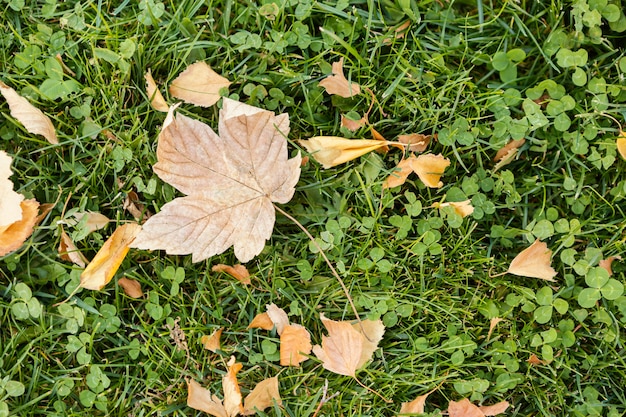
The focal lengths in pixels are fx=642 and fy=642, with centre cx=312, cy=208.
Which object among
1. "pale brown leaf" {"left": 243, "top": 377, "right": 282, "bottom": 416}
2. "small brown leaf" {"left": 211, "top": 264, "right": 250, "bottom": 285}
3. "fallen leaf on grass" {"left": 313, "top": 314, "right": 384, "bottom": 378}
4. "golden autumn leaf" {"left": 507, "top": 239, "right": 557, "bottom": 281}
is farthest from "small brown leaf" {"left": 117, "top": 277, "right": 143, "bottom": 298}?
"golden autumn leaf" {"left": 507, "top": 239, "right": 557, "bottom": 281}

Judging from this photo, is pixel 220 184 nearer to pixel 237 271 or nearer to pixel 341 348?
pixel 237 271

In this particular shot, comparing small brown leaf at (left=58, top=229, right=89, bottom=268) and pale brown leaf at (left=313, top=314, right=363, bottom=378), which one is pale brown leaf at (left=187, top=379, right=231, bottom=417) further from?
small brown leaf at (left=58, top=229, right=89, bottom=268)

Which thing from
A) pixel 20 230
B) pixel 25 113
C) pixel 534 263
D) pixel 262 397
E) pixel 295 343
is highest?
pixel 25 113

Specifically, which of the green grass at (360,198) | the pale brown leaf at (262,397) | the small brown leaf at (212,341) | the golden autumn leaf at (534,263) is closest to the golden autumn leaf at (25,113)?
the green grass at (360,198)

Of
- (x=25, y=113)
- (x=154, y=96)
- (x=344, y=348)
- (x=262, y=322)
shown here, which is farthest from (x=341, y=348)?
(x=25, y=113)

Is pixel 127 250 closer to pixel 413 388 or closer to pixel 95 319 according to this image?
pixel 95 319

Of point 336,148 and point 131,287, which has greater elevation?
point 336,148

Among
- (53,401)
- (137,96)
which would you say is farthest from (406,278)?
(53,401)
